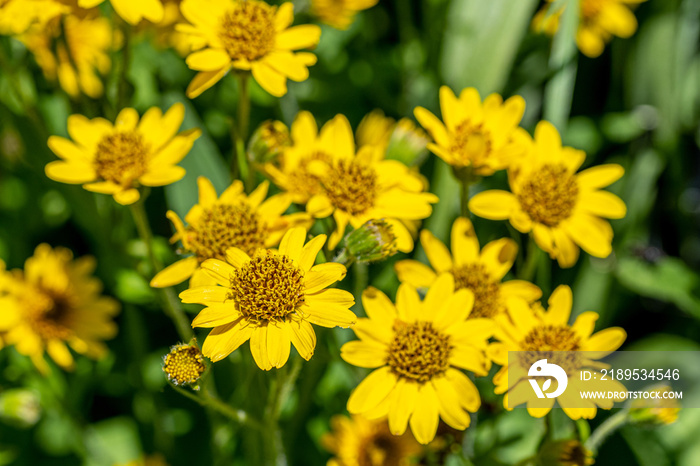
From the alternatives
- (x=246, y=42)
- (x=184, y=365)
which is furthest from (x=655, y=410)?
(x=246, y=42)

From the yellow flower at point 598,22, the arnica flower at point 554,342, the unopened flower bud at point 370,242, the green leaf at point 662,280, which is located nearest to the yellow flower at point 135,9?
the unopened flower bud at point 370,242

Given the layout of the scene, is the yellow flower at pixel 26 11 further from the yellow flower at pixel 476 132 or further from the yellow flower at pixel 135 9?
the yellow flower at pixel 476 132

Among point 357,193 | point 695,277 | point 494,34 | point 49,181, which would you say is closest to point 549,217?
point 357,193

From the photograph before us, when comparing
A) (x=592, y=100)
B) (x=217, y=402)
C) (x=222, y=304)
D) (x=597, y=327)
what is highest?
(x=222, y=304)

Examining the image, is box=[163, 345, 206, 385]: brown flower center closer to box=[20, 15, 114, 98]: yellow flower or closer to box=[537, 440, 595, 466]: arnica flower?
box=[537, 440, 595, 466]: arnica flower

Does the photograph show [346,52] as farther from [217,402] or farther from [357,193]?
[217,402]

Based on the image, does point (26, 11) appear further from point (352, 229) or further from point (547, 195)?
point (547, 195)

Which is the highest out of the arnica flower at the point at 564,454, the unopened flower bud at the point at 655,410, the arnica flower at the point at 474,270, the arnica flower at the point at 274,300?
the arnica flower at the point at 274,300
